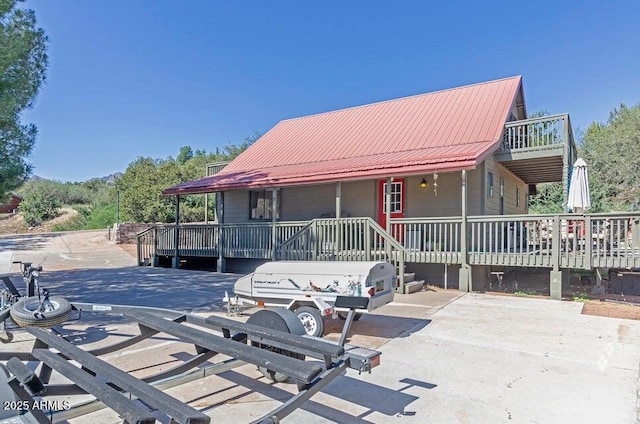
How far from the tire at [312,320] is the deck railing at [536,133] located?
30.0 feet

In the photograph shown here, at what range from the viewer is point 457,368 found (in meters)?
4.46

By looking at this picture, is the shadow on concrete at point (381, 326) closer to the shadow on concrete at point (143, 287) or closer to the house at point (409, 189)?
the shadow on concrete at point (143, 287)

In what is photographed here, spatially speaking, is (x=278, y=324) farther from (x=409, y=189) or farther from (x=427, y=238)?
(x=409, y=189)

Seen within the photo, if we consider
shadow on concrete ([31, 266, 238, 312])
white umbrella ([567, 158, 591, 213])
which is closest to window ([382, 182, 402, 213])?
white umbrella ([567, 158, 591, 213])

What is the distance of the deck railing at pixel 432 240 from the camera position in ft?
27.8

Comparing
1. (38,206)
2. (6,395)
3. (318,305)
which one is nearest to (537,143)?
(318,305)

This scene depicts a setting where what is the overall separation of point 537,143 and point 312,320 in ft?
31.1

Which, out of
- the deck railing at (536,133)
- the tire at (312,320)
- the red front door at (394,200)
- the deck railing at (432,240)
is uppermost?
the deck railing at (536,133)

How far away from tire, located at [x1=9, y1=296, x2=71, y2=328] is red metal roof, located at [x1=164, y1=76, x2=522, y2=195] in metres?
7.79

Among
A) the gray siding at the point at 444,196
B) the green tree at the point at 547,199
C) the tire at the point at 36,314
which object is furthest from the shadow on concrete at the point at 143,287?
the green tree at the point at 547,199

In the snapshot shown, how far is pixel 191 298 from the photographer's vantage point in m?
8.49

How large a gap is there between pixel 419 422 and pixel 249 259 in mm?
11574

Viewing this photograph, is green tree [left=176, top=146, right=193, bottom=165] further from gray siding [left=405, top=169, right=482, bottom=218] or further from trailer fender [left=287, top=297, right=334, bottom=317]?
trailer fender [left=287, top=297, right=334, bottom=317]

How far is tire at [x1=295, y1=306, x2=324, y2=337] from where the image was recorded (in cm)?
520
